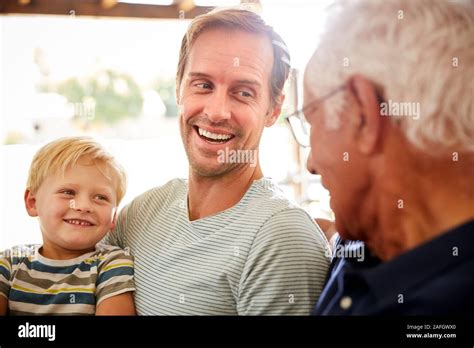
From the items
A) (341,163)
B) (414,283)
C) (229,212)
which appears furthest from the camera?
(229,212)

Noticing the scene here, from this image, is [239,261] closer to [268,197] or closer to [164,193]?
[268,197]

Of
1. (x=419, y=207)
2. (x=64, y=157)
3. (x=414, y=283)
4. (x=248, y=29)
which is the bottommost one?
(x=414, y=283)

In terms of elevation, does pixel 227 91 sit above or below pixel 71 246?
above

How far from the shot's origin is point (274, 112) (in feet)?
4.64

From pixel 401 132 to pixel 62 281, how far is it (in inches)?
33.9

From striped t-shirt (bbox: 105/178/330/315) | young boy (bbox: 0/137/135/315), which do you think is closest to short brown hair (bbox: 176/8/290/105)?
striped t-shirt (bbox: 105/178/330/315)

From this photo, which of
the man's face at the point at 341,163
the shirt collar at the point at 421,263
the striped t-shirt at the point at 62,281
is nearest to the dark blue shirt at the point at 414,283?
the shirt collar at the point at 421,263

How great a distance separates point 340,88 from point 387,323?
0.53 meters

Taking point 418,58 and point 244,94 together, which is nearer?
point 418,58

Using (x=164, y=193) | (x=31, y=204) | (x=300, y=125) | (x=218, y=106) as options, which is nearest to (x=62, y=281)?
(x=31, y=204)

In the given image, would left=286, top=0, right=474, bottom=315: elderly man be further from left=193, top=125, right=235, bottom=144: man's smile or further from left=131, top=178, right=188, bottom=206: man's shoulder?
left=131, top=178, right=188, bottom=206: man's shoulder

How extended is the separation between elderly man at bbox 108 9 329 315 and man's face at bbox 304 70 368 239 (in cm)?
8

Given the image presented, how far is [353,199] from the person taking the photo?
1.30 m

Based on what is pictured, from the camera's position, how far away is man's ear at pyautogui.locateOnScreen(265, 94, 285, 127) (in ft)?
4.62
